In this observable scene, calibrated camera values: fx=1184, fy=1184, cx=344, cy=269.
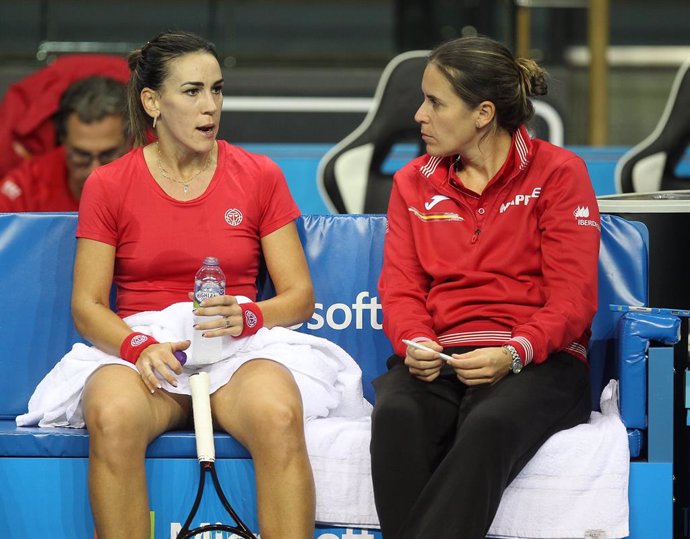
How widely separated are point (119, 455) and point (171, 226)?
0.64 metres

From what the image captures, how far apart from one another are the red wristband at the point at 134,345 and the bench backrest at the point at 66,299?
1.45 feet

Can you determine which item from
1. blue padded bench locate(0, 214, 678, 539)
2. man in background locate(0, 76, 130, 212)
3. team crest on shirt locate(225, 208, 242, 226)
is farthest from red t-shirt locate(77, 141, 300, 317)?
man in background locate(0, 76, 130, 212)

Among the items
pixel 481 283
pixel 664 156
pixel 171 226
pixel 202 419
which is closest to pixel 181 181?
pixel 171 226

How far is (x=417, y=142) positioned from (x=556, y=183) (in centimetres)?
171

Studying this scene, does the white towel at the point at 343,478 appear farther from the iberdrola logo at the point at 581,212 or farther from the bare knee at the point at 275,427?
the iberdrola logo at the point at 581,212

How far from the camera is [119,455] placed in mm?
2604

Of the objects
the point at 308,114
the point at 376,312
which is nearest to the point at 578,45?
the point at 308,114

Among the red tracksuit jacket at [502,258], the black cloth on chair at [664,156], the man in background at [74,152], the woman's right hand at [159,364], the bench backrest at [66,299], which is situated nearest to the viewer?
the woman's right hand at [159,364]

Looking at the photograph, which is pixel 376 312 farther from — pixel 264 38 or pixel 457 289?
pixel 264 38

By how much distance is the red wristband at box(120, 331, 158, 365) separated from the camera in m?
2.77

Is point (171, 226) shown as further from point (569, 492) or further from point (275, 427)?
point (569, 492)

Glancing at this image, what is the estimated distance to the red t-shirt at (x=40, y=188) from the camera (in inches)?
159

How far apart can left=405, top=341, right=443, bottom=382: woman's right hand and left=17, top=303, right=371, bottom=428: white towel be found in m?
0.25

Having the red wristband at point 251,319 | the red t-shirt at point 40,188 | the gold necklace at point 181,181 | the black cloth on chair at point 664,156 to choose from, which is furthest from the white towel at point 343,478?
the black cloth on chair at point 664,156
